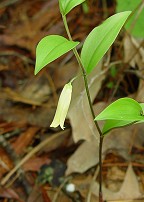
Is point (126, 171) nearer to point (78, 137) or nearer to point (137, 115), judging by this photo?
point (78, 137)

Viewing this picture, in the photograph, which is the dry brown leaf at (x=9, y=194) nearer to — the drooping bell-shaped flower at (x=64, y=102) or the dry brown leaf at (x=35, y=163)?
the dry brown leaf at (x=35, y=163)

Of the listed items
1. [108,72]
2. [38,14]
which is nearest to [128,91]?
[108,72]

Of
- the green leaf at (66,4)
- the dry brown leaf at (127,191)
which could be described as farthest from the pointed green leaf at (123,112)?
the dry brown leaf at (127,191)

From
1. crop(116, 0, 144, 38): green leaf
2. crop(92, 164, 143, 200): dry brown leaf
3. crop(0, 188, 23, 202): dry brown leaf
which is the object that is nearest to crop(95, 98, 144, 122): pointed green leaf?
crop(92, 164, 143, 200): dry brown leaf

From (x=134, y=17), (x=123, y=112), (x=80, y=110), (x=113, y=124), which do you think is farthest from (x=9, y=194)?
(x=134, y=17)

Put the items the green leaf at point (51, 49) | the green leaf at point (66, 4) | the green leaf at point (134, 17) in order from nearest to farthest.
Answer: the green leaf at point (51, 49), the green leaf at point (66, 4), the green leaf at point (134, 17)

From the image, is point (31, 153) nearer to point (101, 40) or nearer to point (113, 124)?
point (113, 124)

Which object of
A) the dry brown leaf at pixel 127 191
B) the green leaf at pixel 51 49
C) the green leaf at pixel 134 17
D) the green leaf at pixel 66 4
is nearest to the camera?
the green leaf at pixel 51 49
